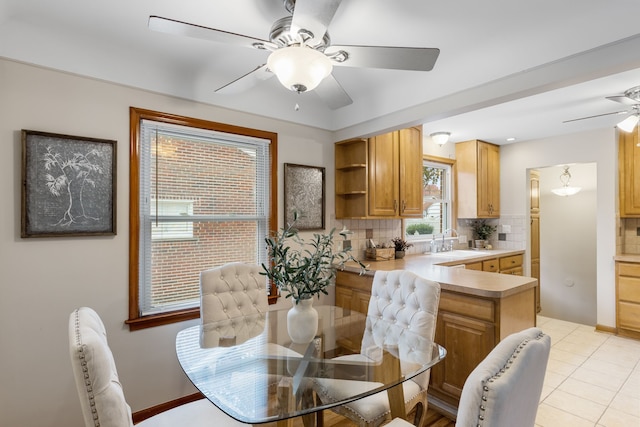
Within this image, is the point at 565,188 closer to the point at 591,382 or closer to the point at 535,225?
the point at 535,225

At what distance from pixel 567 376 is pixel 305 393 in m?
2.79

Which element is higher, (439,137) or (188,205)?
(439,137)

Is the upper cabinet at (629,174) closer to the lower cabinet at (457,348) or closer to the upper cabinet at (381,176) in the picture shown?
the upper cabinet at (381,176)

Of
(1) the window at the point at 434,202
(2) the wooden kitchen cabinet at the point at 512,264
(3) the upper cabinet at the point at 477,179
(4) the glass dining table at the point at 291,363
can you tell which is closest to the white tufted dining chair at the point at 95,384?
(4) the glass dining table at the point at 291,363

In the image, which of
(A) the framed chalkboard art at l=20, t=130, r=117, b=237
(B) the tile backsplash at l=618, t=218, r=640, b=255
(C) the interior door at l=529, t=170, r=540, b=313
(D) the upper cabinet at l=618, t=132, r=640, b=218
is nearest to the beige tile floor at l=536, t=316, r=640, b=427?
Result: (B) the tile backsplash at l=618, t=218, r=640, b=255

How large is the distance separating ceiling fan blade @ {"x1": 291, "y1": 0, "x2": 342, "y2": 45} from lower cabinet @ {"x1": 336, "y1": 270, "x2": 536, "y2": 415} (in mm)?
1862

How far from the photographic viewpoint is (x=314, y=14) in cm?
125

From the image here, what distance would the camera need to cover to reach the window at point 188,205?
7.48 ft

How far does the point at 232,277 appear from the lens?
2.30m

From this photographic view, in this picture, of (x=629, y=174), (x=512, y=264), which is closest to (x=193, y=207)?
(x=512, y=264)

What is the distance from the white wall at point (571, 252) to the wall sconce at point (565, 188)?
7 cm

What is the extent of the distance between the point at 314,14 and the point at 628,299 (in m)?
4.63

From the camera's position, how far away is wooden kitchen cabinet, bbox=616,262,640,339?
368cm

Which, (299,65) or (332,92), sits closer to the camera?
(299,65)
